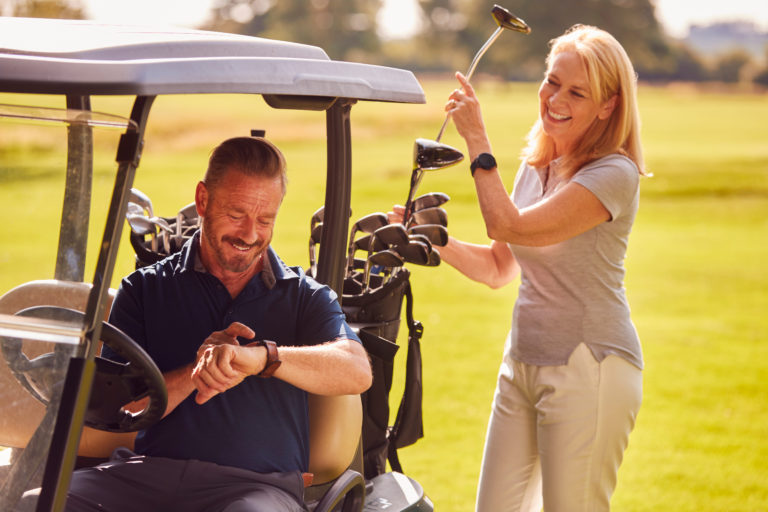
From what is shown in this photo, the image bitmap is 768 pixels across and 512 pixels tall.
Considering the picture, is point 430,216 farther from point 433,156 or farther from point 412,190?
point 433,156

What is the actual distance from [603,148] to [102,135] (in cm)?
148

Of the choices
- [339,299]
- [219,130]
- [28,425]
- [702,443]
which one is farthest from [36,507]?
[219,130]

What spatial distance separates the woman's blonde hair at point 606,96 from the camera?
278cm

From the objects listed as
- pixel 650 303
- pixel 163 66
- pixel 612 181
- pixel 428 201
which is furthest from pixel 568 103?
pixel 650 303

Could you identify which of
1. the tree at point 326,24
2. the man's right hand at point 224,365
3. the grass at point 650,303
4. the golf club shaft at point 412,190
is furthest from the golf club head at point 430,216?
the tree at point 326,24

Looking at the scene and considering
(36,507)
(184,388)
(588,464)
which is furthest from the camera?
(588,464)

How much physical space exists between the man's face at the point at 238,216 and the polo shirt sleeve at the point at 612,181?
83cm

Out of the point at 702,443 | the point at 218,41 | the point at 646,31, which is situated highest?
the point at 646,31

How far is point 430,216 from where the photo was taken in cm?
329

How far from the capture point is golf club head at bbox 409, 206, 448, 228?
3.27m

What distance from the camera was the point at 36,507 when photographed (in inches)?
72.1

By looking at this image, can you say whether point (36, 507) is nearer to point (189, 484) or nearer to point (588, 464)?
point (189, 484)

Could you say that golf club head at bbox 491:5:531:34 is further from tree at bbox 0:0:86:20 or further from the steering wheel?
tree at bbox 0:0:86:20

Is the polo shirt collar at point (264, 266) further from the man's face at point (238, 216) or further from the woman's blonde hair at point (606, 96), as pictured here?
the woman's blonde hair at point (606, 96)
